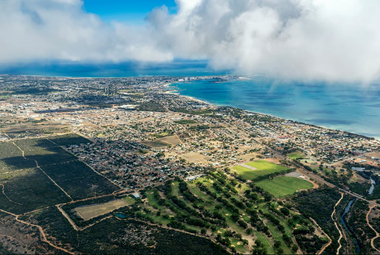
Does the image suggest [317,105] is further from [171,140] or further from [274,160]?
[171,140]

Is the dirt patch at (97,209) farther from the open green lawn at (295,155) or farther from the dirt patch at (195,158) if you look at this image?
the open green lawn at (295,155)

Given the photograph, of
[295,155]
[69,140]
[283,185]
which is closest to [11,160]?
[69,140]

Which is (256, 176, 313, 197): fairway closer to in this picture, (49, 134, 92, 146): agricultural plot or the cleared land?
the cleared land

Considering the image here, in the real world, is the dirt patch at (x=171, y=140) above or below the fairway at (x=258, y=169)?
below

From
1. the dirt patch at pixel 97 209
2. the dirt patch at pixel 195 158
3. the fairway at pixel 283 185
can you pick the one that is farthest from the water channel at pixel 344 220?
the dirt patch at pixel 97 209

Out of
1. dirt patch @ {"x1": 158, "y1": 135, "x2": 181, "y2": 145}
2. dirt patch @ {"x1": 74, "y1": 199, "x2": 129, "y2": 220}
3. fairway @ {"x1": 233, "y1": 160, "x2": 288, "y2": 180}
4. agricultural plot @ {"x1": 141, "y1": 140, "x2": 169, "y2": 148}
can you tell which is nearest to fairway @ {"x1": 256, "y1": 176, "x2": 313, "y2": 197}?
fairway @ {"x1": 233, "y1": 160, "x2": 288, "y2": 180}

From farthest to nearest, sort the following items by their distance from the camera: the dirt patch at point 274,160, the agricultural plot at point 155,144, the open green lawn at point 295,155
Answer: the agricultural plot at point 155,144
the open green lawn at point 295,155
the dirt patch at point 274,160
